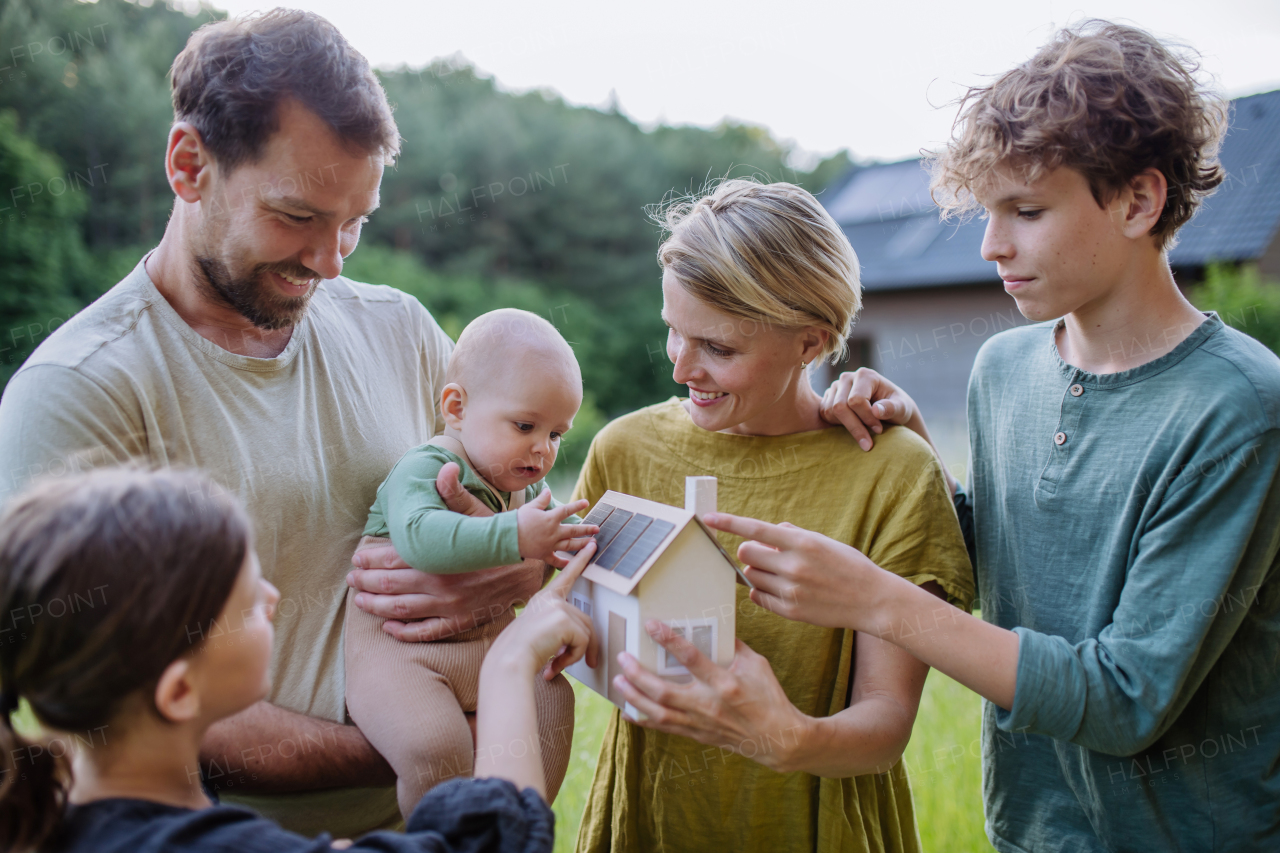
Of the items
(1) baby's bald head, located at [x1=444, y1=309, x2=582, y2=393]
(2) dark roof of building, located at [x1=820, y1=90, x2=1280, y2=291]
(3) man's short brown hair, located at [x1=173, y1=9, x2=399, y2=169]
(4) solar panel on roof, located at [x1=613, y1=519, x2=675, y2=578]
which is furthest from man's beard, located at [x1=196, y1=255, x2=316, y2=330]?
(2) dark roof of building, located at [x1=820, y1=90, x2=1280, y2=291]

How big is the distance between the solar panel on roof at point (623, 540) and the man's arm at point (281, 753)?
862mm

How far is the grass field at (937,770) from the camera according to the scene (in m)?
4.47

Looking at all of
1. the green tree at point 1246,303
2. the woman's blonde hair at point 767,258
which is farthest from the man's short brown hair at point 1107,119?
the green tree at point 1246,303

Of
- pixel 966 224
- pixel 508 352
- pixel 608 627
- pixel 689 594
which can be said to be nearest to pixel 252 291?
pixel 508 352

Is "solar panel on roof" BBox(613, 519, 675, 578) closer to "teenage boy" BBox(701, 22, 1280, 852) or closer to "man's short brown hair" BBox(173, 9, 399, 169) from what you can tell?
"teenage boy" BBox(701, 22, 1280, 852)

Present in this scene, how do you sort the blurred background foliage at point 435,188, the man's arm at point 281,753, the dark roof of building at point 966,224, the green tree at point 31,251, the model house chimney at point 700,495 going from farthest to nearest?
the dark roof of building at point 966,224, the blurred background foliage at point 435,188, the green tree at point 31,251, the man's arm at point 281,753, the model house chimney at point 700,495

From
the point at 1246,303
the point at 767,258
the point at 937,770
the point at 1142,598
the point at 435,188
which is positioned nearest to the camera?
the point at 1142,598

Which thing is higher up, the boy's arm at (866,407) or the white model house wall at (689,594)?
the boy's arm at (866,407)

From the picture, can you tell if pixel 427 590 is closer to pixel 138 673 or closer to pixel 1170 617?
pixel 138 673

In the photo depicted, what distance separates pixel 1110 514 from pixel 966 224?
14.4m

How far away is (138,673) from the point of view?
151cm

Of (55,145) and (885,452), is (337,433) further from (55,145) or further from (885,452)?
(55,145)

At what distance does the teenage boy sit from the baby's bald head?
0.79 metres

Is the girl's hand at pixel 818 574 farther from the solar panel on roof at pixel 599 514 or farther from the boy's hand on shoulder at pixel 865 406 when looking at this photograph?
the boy's hand on shoulder at pixel 865 406
